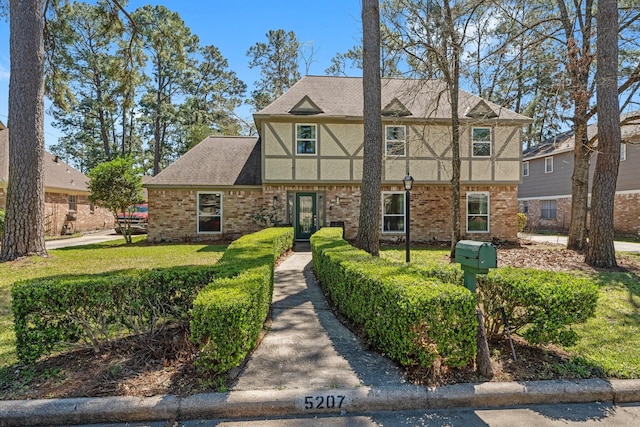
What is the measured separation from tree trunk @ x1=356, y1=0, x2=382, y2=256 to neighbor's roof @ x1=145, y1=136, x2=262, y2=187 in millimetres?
8138

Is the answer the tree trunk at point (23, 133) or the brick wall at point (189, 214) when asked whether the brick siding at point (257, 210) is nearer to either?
the brick wall at point (189, 214)

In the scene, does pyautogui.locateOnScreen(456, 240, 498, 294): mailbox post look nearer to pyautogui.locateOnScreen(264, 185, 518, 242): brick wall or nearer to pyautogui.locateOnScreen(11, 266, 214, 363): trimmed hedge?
pyautogui.locateOnScreen(11, 266, 214, 363): trimmed hedge

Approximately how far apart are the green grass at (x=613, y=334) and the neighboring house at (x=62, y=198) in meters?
→ 21.0

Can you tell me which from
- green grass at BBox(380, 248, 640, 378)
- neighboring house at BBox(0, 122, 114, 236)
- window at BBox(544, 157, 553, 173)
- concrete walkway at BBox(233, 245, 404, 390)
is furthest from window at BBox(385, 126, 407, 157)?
neighboring house at BBox(0, 122, 114, 236)

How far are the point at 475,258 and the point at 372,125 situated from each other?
4772 millimetres

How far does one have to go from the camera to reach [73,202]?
21219 mm

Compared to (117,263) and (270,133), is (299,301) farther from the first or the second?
(270,133)

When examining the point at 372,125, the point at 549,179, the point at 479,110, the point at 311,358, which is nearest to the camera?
the point at 311,358

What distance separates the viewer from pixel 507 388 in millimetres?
3109

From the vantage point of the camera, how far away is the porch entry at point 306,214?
14297mm

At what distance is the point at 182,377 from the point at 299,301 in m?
2.88

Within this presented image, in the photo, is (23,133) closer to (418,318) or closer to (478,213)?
(418,318)

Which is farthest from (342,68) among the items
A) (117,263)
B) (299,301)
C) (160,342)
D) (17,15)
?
(160,342)

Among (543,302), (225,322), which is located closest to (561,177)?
(543,302)
